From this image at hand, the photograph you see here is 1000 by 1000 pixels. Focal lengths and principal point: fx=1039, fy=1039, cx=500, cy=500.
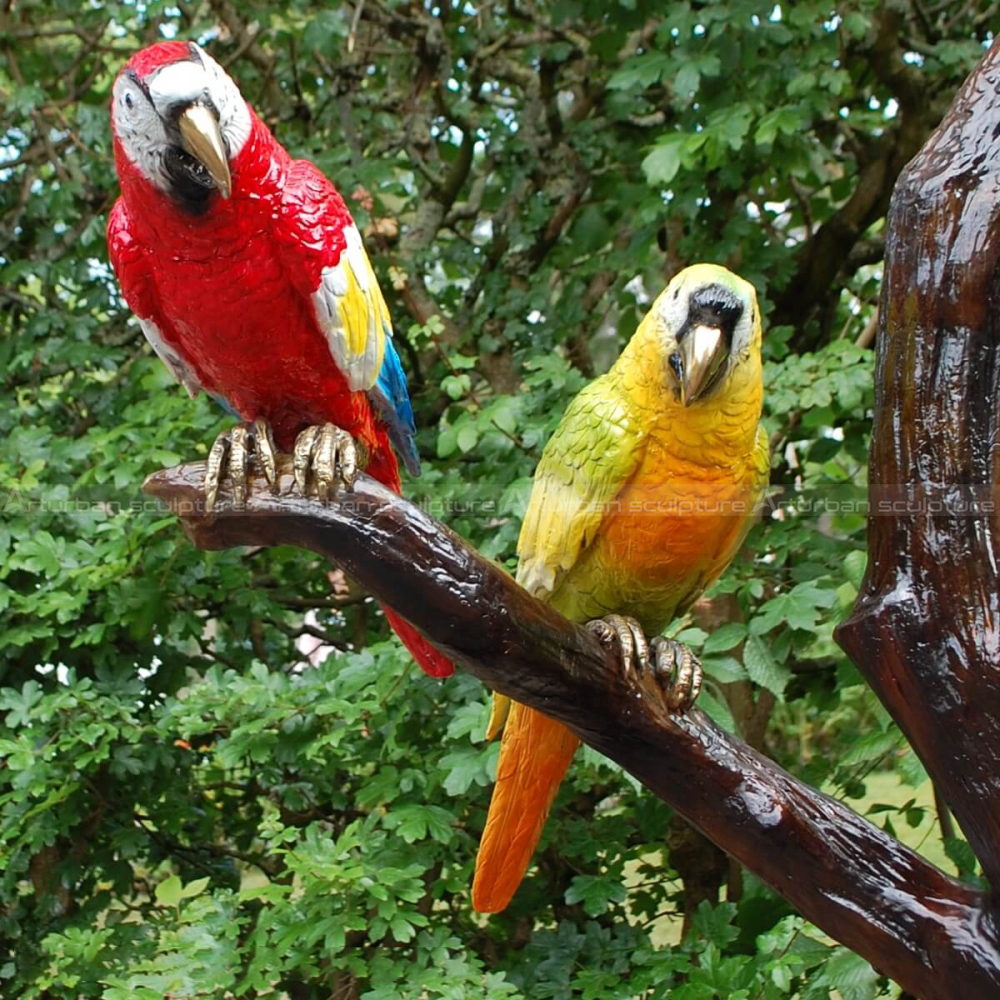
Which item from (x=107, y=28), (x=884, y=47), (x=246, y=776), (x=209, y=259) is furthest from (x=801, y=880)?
(x=107, y=28)

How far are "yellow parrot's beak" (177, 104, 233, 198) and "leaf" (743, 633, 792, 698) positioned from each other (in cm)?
99

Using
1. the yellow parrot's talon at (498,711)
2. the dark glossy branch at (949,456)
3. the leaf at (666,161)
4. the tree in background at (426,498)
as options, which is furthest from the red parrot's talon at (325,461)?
the leaf at (666,161)

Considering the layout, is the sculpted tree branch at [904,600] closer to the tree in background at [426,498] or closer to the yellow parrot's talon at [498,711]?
the yellow parrot's talon at [498,711]

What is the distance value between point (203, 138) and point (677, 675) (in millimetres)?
667

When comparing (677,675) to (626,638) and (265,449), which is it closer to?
(626,638)

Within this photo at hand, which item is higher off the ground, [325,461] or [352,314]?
[352,314]

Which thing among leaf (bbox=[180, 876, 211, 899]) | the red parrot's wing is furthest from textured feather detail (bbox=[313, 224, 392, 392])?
leaf (bbox=[180, 876, 211, 899])

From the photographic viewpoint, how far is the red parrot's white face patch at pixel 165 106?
91 centimetres

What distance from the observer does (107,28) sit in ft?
7.63

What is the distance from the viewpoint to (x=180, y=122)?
2.98 feet

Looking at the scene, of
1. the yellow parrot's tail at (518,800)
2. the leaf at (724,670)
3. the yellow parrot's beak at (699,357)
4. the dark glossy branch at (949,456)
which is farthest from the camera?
the leaf at (724,670)

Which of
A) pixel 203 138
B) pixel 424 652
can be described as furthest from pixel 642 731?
pixel 203 138

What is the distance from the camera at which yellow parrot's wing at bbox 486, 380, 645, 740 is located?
3.40ft

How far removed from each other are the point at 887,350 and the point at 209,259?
2.05 ft
